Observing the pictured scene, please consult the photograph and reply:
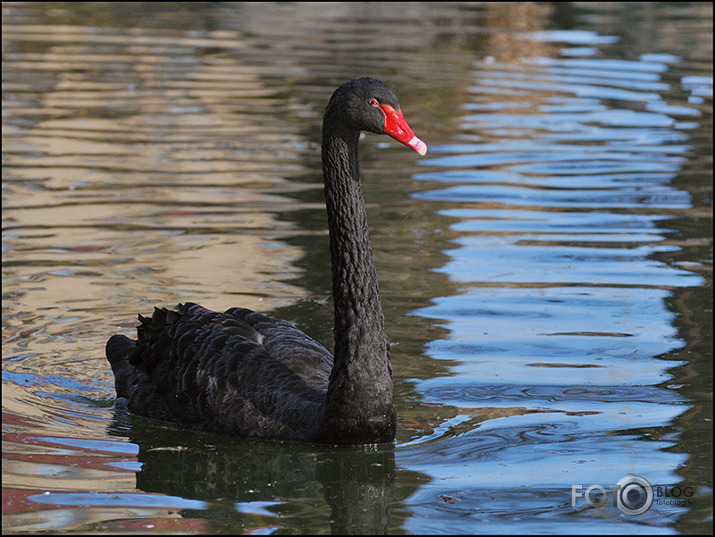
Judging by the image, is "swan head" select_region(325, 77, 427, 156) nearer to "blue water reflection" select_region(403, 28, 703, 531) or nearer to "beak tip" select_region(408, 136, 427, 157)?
"beak tip" select_region(408, 136, 427, 157)

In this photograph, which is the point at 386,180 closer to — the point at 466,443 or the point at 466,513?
the point at 466,443

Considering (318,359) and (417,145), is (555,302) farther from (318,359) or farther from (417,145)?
(417,145)

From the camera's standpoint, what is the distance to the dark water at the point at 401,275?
5.32 metres

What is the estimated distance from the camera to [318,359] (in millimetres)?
6281

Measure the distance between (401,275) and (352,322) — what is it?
10.2 ft

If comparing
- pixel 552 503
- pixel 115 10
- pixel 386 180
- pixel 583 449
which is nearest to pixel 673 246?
pixel 386 180

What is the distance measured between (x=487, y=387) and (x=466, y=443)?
2.84 ft

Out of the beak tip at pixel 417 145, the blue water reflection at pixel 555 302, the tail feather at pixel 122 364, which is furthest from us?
the tail feather at pixel 122 364

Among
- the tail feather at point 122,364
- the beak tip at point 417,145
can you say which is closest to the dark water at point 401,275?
the tail feather at point 122,364

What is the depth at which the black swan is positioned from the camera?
5668mm

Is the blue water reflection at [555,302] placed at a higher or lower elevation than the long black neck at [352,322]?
lower

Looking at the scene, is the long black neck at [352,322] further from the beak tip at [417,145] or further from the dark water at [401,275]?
the beak tip at [417,145]

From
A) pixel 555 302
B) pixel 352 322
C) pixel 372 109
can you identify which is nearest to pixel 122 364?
pixel 352 322

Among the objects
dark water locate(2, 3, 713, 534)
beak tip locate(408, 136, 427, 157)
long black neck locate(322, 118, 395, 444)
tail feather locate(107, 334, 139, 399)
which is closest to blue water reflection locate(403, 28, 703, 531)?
dark water locate(2, 3, 713, 534)
